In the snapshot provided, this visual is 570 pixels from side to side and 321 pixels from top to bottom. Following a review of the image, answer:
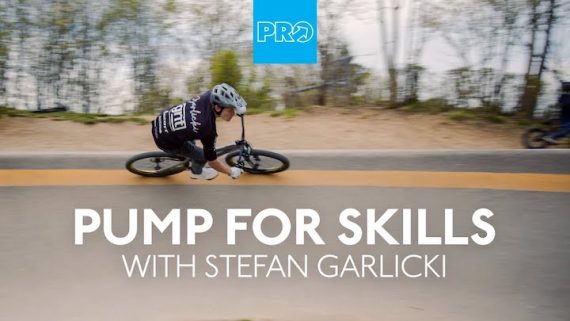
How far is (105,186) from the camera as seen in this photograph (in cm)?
621

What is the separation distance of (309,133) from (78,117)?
3759 millimetres

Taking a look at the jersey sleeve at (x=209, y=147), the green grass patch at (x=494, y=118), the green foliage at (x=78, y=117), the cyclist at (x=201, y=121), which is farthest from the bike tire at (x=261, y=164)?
the green grass patch at (x=494, y=118)

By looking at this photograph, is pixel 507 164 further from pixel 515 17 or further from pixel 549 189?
pixel 515 17

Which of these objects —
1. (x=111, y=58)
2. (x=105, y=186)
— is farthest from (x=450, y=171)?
(x=111, y=58)

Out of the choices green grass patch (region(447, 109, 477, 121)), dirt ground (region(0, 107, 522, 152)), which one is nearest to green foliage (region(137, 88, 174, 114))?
dirt ground (region(0, 107, 522, 152))

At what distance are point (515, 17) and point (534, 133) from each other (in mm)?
2095

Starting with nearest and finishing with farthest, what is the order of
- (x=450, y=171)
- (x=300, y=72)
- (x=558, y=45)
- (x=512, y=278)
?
(x=512, y=278), (x=450, y=171), (x=558, y=45), (x=300, y=72)

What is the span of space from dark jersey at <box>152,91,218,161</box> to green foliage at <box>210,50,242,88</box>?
3.96 metres

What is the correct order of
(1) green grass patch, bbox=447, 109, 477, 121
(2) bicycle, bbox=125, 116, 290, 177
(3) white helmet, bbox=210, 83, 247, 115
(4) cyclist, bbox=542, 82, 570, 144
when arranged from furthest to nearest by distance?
(1) green grass patch, bbox=447, 109, 477, 121, (4) cyclist, bbox=542, 82, 570, 144, (2) bicycle, bbox=125, 116, 290, 177, (3) white helmet, bbox=210, 83, 247, 115

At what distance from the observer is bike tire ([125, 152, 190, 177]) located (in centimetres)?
606

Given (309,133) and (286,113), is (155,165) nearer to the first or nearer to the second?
(309,133)

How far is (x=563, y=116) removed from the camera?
846 cm

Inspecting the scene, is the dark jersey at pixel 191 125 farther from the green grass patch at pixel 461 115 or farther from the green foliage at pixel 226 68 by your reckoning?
the green grass patch at pixel 461 115

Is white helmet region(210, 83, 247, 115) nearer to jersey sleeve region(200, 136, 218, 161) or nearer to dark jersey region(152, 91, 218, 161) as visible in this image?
dark jersey region(152, 91, 218, 161)
